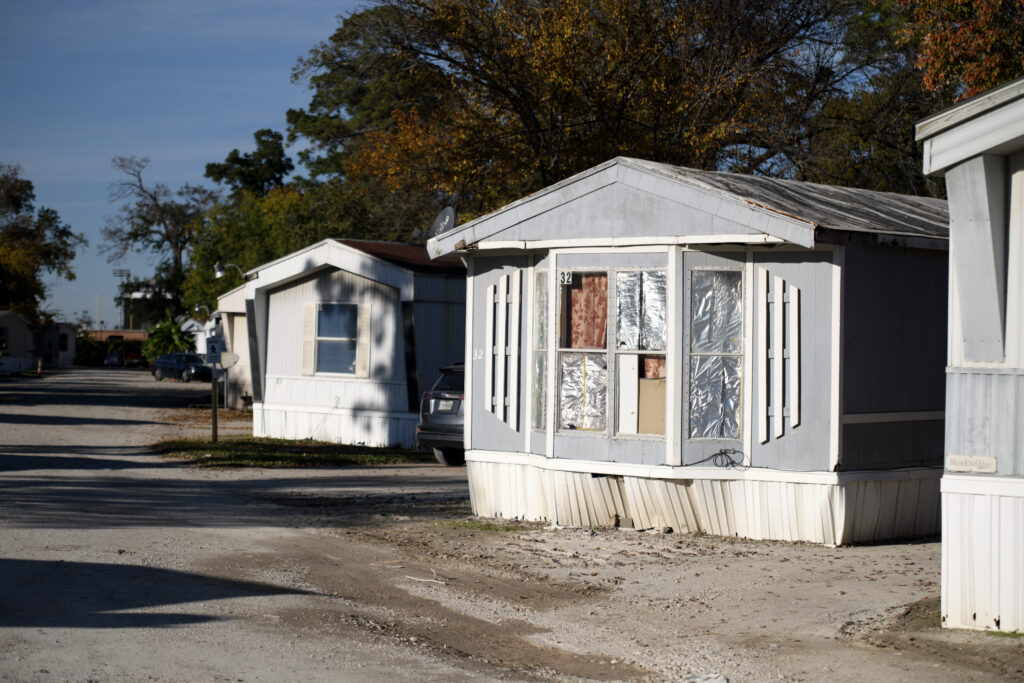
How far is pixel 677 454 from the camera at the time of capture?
1042 centimetres

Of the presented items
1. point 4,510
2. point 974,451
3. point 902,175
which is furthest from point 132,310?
point 974,451

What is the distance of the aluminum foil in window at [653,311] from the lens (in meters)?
10.7

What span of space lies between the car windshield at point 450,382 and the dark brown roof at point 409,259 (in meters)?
2.47

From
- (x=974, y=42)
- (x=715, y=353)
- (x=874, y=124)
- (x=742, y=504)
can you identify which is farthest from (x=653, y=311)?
(x=874, y=124)

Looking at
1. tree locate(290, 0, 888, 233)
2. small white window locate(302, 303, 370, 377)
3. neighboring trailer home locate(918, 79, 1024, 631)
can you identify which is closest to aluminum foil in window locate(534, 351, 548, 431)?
neighboring trailer home locate(918, 79, 1024, 631)

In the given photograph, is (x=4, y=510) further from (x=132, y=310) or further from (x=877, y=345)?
(x=132, y=310)

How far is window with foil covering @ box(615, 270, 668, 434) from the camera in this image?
10695mm

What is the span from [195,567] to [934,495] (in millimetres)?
6884

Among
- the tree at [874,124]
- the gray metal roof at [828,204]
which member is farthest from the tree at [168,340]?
the gray metal roof at [828,204]

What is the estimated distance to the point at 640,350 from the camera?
35.5ft

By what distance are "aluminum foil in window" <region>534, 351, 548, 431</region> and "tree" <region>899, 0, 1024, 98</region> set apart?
24.5 feet

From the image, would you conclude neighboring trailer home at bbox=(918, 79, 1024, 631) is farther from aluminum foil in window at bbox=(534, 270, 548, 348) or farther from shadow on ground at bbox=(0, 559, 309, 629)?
aluminum foil in window at bbox=(534, 270, 548, 348)

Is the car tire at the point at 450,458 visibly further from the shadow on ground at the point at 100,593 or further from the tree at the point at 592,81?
the shadow on ground at the point at 100,593

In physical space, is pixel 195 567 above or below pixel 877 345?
below
